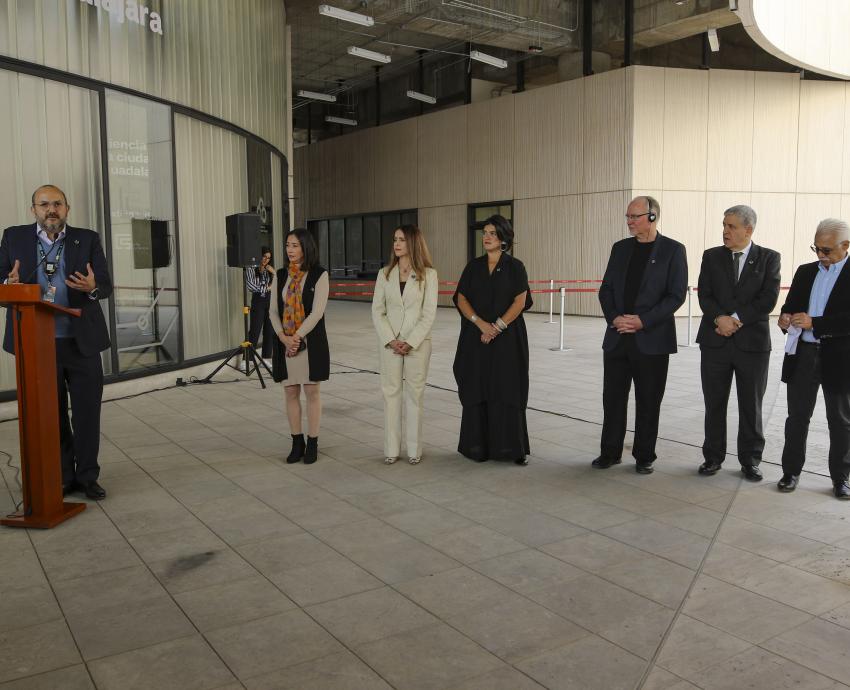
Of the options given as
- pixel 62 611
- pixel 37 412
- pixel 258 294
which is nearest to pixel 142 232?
pixel 258 294

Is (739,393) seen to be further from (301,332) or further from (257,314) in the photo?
(257,314)

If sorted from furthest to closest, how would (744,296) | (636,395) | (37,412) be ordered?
(636,395) → (744,296) → (37,412)

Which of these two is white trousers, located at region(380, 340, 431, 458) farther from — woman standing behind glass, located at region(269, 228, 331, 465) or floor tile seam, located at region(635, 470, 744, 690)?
floor tile seam, located at region(635, 470, 744, 690)

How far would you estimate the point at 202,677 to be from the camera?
101 inches

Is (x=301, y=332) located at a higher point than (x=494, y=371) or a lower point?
higher

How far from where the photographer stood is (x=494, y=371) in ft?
17.3

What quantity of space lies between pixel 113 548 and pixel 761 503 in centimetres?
348

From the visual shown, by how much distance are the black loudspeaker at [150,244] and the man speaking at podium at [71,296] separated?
3598mm

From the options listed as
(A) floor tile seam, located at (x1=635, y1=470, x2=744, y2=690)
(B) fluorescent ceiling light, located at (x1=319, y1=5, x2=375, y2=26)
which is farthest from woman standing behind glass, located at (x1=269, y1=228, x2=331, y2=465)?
(B) fluorescent ceiling light, located at (x1=319, y1=5, x2=375, y2=26)

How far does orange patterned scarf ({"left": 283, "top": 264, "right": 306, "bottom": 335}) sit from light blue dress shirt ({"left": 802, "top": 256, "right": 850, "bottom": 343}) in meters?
3.16

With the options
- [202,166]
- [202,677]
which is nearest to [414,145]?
[202,166]

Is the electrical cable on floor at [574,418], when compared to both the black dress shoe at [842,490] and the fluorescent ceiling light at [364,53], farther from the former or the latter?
the fluorescent ceiling light at [364,53]

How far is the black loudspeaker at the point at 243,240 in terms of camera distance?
8.85 m

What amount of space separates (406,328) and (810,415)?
253cm
